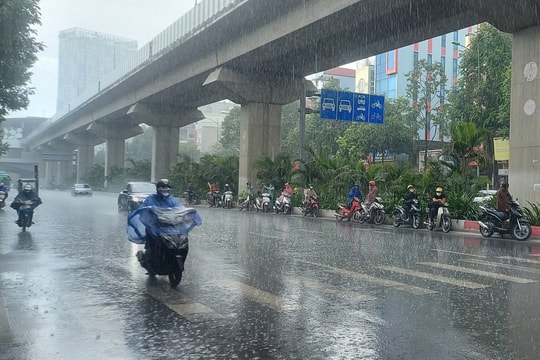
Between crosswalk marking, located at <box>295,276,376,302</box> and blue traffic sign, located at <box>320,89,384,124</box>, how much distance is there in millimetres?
19103

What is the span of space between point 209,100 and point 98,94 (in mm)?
11426

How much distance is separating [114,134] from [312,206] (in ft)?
120

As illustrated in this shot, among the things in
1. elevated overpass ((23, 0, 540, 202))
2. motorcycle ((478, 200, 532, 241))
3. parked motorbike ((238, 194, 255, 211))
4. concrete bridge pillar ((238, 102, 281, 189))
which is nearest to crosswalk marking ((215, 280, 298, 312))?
motorcycle ((478, 200, 532, 241))

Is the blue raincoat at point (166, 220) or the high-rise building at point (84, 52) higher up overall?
the high-rise building at point (84, 52)

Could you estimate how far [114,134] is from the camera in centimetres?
5516

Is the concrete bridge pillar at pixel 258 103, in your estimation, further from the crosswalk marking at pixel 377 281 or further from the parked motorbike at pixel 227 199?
the crosswalk marking at pixel 377 281

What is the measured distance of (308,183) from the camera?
25.9 meters

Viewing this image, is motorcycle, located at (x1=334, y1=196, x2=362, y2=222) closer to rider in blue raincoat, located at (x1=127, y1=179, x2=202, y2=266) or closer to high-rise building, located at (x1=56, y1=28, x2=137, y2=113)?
rider in blue raincoat, located at (x1=127, y1=179, x2=202, y2=266)

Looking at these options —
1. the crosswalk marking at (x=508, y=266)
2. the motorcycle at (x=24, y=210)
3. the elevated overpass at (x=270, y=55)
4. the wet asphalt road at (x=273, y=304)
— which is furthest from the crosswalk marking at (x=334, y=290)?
the elevated overpass at (x=270, y=55)

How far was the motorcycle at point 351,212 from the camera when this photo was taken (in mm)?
20156

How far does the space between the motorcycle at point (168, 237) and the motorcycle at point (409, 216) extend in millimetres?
11753

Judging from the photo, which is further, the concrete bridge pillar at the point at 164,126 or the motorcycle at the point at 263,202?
the concrete bridge pillar at the point at 164,126

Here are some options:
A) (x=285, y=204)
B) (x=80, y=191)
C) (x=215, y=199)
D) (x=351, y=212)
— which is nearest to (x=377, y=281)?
(x=351, y=212)

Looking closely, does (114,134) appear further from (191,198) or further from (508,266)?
(508,266)
